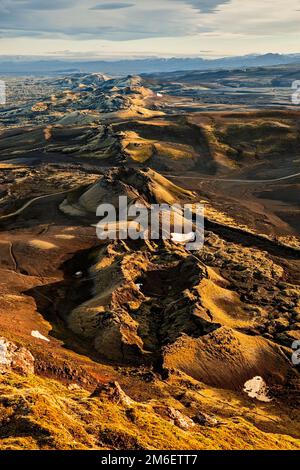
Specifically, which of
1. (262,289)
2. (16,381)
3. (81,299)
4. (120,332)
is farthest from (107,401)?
(262,289)

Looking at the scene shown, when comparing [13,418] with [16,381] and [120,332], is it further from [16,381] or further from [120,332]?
[120,332]

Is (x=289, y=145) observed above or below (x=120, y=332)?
above

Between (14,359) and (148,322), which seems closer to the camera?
(14,359)

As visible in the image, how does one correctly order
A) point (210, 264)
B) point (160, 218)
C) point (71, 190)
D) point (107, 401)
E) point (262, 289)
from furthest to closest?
point (71, 190)
point (160, 218)
point (210, 264)
point (262, 289)
point (107, 401)

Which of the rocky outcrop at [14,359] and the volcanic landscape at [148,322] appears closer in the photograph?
the volcanic landscape at [148,322]

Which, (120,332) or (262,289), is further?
(262,289)

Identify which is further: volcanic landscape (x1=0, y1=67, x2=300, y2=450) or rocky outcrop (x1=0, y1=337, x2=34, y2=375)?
rocky outcrop (x1=0, y1=337, x2=34, y2=375)

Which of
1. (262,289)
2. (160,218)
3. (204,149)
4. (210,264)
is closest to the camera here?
(262,289)

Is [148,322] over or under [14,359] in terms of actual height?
under

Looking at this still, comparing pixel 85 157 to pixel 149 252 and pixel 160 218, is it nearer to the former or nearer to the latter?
pixel 160 218
